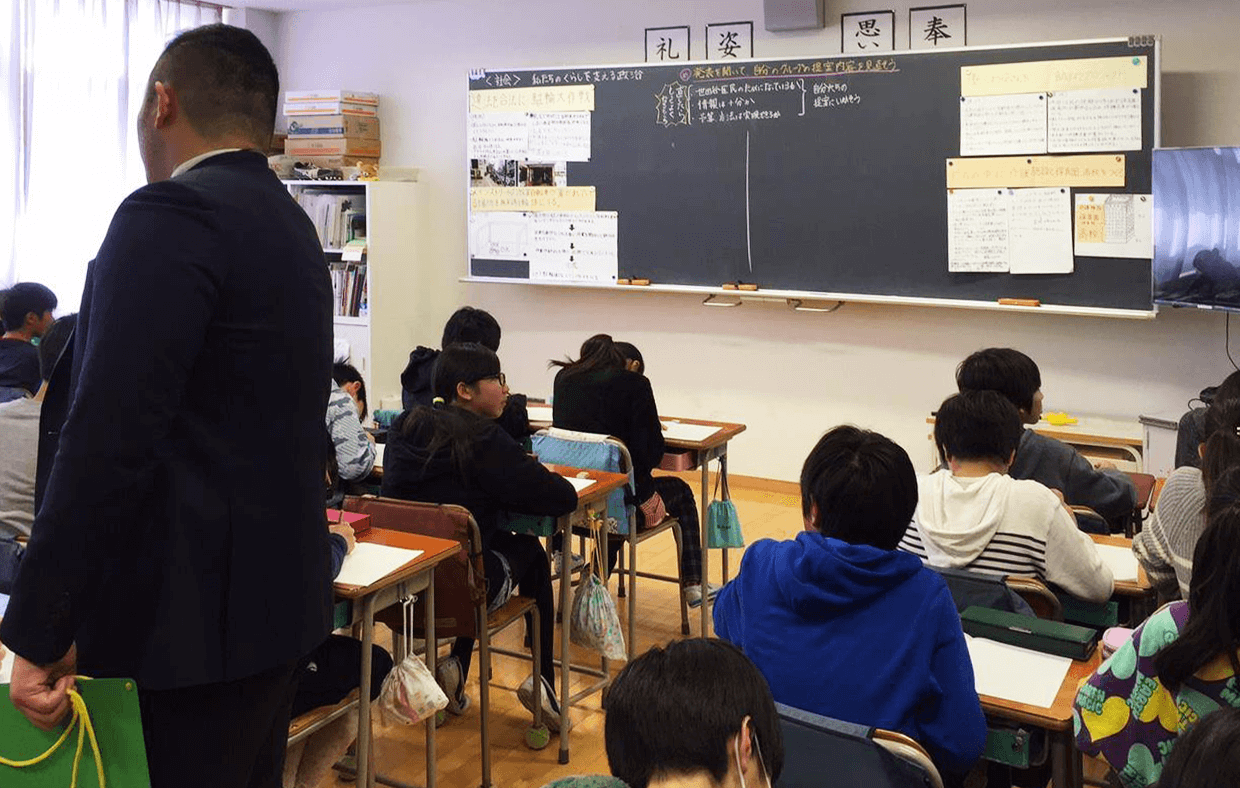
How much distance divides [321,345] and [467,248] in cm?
577

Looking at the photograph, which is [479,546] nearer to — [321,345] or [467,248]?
[321,345]

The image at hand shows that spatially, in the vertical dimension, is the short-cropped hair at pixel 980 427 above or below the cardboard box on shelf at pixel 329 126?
below

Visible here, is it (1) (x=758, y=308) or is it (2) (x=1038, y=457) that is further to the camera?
(1) (x=758, y=308)

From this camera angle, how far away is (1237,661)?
1.66 metres

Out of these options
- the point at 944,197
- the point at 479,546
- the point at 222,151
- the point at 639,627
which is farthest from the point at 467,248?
the point at 222,151

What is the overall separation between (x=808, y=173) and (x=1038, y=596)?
149 inches

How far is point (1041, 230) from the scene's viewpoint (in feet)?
17.9

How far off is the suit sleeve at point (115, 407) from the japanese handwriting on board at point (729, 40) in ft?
17.0

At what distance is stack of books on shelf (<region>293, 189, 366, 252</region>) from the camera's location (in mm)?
7250

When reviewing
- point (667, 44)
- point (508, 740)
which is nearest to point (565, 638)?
point (508, 740)

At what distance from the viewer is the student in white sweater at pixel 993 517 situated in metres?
2.64

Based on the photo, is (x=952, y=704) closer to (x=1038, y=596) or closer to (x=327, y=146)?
(x=1038, y=596)

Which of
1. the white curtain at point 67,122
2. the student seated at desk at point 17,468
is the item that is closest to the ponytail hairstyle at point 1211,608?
the student seated at desk at point 17,468

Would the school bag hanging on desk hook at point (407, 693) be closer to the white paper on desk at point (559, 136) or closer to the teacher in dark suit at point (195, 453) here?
the teacher in dark suit at point (195, 453)
